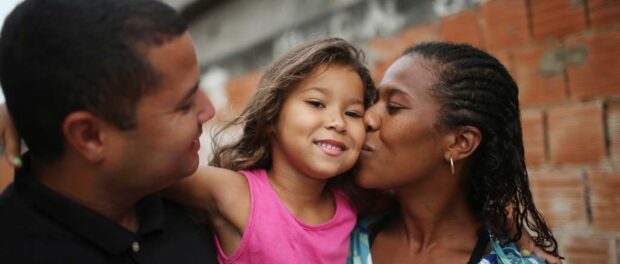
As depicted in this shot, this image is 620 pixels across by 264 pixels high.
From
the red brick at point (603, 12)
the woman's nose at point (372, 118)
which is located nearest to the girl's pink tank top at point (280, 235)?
the woman's nose at point (372, 118)

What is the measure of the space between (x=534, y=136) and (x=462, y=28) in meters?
0.73

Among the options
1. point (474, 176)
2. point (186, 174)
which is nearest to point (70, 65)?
point (186, 174)

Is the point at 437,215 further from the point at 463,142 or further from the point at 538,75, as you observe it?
the point at 538,75

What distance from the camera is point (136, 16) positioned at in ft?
4.61

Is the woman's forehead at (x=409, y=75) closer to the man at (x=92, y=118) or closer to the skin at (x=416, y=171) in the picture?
the skin at (x=416, y=171)

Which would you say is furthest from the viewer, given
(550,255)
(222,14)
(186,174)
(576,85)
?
(222,14)

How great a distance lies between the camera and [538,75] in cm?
268

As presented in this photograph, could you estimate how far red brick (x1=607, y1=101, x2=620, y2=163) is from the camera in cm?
239

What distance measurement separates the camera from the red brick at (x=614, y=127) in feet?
7.84

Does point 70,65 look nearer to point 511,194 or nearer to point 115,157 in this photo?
point 115,157

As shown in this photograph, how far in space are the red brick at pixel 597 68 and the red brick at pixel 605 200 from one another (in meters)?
0.38

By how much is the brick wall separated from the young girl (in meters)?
0.90

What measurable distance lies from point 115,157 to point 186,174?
0.24 metres

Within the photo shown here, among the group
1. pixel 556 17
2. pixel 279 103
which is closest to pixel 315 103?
pixel 279 103
